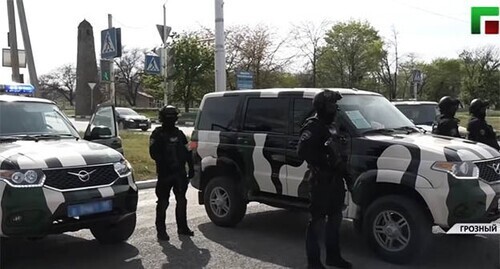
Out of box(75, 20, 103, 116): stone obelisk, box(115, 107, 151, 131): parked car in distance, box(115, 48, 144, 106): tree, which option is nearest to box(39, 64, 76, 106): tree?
box(115, 48, 144, 106): tree

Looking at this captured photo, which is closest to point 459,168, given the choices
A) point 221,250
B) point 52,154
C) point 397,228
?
point 397,228

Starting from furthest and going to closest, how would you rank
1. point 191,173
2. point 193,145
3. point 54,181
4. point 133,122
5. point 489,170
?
point 133,122, point 193,145, point 191,173, point 489,170, point 54,181

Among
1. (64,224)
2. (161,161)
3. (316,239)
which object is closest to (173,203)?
(161,161)

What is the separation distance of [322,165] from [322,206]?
412mm

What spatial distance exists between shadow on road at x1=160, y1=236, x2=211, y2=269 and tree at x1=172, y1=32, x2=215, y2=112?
130 ft

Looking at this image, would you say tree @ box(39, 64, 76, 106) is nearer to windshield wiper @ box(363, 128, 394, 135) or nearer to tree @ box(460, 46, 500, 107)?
tree @ box(460, 46, 500, 107)

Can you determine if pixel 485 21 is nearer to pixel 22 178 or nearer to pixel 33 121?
pixel 33 121

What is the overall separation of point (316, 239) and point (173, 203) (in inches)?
177

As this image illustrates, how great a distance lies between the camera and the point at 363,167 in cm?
564

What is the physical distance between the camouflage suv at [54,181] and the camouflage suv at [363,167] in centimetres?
157

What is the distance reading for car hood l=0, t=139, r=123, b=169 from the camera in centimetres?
512


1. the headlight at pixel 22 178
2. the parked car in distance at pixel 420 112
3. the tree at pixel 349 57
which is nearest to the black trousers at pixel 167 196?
the headlight at pixel 22 178

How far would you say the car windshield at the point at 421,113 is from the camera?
13.5 m

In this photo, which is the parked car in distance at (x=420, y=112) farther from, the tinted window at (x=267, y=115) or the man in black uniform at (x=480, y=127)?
the tinted window at (x=267, y=115)
